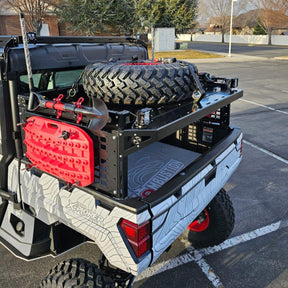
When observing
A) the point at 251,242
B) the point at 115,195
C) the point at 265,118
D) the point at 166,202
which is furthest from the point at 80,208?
the point at 265,118

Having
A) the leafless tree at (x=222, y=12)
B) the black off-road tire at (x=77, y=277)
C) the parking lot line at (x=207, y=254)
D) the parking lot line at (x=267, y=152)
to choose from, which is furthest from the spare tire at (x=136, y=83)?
the leafless tree at (x=222, y=12)

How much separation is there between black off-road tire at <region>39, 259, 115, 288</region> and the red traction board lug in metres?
0.57

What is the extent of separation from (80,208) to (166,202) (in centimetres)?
59

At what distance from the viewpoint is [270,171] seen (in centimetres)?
548

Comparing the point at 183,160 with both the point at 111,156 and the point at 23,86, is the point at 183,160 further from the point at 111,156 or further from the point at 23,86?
the point at 23,86

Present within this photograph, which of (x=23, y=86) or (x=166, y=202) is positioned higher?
(x=23, y=86)

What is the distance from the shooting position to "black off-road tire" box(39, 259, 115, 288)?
2.06 m

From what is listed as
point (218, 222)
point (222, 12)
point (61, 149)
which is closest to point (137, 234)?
point (61, 149)

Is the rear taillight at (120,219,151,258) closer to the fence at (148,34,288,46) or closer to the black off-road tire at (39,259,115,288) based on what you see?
the black off-road tire at (39,259,115,288)

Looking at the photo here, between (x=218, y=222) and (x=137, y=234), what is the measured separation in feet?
5.62

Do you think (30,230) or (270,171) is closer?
(30,230)

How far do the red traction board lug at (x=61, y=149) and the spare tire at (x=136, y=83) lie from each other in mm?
528

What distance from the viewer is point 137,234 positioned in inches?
74.6

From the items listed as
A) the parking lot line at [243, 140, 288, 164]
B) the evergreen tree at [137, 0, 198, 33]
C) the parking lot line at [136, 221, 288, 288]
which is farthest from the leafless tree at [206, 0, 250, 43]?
the parking lot line at [136, 221, 288, 288]
